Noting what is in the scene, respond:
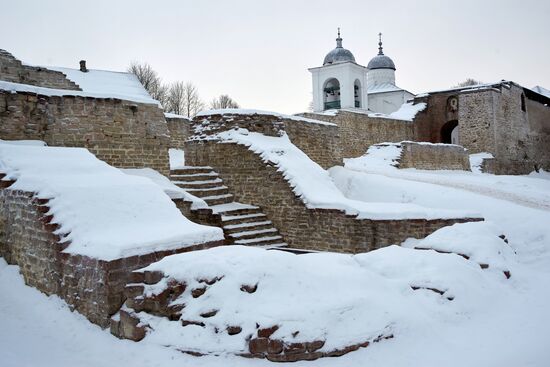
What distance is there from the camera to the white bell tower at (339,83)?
105ft

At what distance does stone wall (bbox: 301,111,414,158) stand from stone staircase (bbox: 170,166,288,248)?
1029 centimetres

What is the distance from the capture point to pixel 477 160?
83.9ft

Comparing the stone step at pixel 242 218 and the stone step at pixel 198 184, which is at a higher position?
the stone step at pixel 198 184

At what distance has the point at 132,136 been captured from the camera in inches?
393

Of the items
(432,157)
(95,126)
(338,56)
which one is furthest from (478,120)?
(95,126)

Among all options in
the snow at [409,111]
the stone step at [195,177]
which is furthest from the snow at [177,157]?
the snow at [409,111]

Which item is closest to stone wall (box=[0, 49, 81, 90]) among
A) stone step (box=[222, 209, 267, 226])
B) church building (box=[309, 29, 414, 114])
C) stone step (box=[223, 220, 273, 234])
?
stone step (box=[222, 209, 267, 226])

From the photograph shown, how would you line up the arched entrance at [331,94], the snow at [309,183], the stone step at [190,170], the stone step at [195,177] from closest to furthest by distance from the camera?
the snow at [309,183] < the stone step at [195,177] < the stone step at [190,170] < the arched entrance at [331,94]

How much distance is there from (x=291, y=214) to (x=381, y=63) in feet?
119

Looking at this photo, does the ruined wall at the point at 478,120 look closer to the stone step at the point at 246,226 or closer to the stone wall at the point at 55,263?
the stone step at the point at 246,226

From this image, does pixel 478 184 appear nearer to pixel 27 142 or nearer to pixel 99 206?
pixel 99 206

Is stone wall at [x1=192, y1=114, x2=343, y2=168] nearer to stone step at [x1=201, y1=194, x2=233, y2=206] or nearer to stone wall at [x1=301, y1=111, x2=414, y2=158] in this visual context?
stone step at [x1=201, y1=194, x2=233, y2=206]

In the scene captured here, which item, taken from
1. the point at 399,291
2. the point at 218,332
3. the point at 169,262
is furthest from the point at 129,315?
the point at 399,291

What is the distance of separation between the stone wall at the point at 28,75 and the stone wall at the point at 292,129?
32.0 feet
